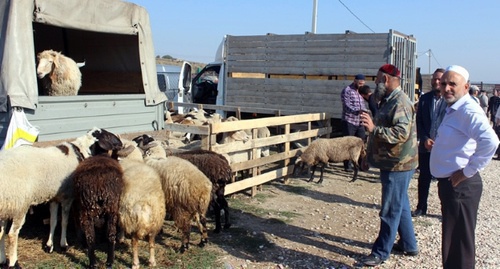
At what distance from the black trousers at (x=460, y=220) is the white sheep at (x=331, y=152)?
5.29 meters

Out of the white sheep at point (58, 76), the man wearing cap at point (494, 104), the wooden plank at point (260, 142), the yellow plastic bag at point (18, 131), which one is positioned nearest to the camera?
the yellow plastic bag at point (18, 131)

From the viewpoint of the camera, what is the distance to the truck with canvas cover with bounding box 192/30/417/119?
10680mm

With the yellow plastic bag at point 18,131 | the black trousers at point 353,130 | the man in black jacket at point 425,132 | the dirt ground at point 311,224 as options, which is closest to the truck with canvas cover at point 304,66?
the black trousers at point 353,130

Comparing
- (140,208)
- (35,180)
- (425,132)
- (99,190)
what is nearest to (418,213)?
(425,132)

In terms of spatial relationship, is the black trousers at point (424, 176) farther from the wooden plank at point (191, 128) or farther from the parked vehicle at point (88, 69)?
the parked vehicle at point (88, 69)

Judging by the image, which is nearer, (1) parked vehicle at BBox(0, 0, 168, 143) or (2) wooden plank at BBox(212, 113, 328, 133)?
(1) parked vehicle at BBox(0, 0, 168, 143)

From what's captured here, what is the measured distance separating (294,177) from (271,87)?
3.14 meters

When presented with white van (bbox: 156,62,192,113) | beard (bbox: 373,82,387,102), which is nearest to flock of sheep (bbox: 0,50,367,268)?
beard (bbox: 373,82,387,102)

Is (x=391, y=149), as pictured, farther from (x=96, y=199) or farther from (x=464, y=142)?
(x=96, y=199)

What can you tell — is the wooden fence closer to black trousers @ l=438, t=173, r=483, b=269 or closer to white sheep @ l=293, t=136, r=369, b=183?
white sheep @ l=293, t=136, r=369, b=183

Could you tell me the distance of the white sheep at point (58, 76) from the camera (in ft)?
21.1

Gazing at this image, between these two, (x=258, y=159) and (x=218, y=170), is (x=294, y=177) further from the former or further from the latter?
(x=218, y=170)

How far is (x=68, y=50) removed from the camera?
8.92 m

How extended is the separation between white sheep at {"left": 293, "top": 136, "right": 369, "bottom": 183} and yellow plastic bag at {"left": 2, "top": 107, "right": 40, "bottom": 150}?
5.75 meters
